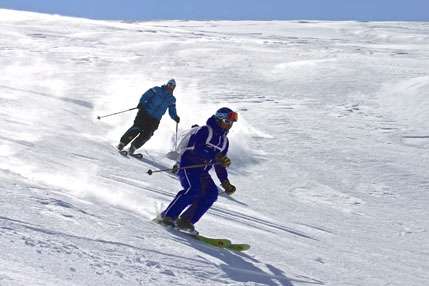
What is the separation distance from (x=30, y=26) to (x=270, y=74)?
18569mm

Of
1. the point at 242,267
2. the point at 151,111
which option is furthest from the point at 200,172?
the point at 151,111

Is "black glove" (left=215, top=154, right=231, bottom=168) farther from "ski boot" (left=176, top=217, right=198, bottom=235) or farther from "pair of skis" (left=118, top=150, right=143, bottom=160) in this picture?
"pair of skis" (left=118, top=150, right=143, bottom=160)

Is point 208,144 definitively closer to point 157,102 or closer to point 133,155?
point 133,155

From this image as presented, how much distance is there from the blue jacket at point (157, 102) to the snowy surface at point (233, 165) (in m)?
0.81

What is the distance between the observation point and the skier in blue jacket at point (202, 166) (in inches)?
285

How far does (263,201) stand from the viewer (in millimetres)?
10641

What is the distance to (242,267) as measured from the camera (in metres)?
6.12

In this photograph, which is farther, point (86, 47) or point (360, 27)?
point (360, 27)

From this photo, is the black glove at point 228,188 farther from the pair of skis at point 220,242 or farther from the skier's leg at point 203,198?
the pair of skis at point 220,242

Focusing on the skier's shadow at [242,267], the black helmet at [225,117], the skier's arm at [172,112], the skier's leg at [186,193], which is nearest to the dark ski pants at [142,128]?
the skier's arm at [172,112]

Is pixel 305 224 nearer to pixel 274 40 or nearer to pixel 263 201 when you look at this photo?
pixel 263 201

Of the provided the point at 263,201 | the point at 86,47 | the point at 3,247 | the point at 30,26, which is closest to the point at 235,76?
the point at 86,47

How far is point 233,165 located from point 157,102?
6.02ft

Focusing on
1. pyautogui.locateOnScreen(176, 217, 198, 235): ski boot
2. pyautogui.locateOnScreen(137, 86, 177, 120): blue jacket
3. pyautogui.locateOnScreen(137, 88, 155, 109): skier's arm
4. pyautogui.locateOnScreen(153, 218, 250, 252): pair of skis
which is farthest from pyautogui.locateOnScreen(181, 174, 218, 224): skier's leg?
pyautogui.locateOnScreen(137, 88, 155, 109): skier's arm
